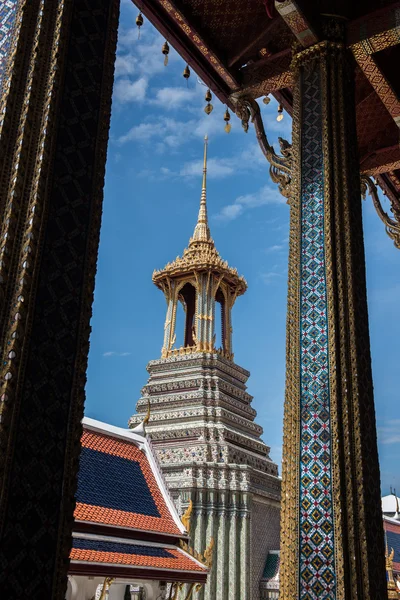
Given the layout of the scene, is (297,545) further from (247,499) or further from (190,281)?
(190,281)

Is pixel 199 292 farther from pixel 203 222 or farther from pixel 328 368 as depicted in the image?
pixel 328 368

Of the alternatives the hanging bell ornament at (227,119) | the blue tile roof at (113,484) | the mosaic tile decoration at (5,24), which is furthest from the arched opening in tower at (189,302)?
the mosaic tile decoration at (5,24)

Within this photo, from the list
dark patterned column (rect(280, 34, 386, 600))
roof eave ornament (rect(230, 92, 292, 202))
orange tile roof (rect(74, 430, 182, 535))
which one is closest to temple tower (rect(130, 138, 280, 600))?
orange tile roof (rect(74, 430, 182, 535))

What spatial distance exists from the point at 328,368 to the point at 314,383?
0.12m

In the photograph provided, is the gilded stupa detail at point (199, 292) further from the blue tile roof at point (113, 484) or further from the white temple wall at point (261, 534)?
the blue tile roof at point (113, 484)

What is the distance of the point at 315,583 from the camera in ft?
10.7

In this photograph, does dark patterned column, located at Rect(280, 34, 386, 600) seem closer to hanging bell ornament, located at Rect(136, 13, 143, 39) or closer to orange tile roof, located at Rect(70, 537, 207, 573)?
hanging bell ornament, located at Rect(136, 13, 143, 39)

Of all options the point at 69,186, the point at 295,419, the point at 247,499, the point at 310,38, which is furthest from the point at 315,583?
the point at 247,499

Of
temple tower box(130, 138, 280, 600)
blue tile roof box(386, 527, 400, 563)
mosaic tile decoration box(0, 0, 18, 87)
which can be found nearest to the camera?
mosaic tile decoration box(0, 0, 18, 87)

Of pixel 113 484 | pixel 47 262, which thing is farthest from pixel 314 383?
pixel 113 484

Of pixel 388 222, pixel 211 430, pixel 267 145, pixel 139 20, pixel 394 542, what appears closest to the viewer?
pixel 139 20

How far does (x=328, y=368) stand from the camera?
369cm

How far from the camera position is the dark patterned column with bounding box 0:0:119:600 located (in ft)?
5.37

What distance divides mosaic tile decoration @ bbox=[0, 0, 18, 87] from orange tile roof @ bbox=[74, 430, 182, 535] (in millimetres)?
4699
